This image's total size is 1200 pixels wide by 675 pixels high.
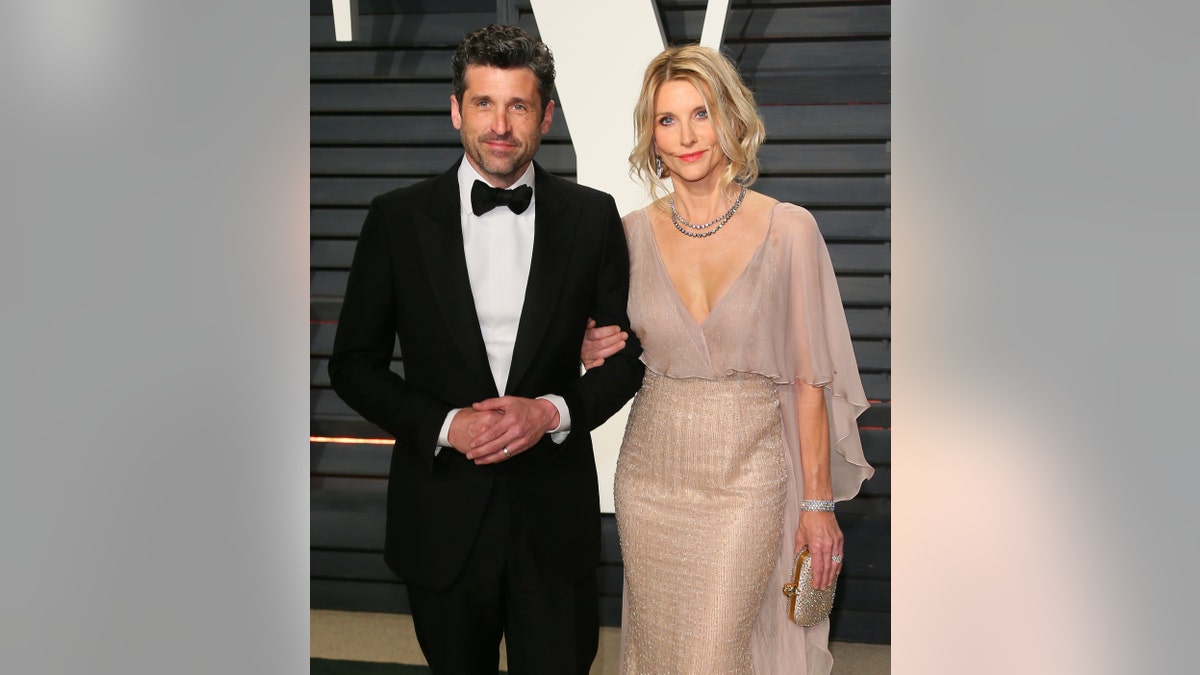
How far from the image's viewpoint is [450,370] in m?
2.20

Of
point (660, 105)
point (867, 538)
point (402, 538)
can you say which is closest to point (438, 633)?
point (402, 538)

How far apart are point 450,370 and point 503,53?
0.66 metres

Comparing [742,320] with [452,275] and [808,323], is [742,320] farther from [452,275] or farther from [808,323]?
[452,275]

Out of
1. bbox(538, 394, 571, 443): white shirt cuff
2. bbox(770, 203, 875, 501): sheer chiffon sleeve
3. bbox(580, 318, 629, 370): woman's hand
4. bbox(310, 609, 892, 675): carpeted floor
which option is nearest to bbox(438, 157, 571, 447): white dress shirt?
bbox(538, 394, 571, 443): white shirt cuff

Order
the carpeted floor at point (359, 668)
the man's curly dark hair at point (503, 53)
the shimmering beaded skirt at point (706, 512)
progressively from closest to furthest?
the man's curly dark hair at point (503, 53) < the shimmering beaded skirt at point (706, 512) < the carpeted floor at point (359, 668)

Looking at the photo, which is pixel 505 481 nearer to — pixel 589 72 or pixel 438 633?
pixel 438 633

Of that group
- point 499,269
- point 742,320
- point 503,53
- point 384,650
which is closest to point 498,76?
point 503,53

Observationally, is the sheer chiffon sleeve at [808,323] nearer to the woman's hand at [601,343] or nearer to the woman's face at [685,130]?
the woman's face at [685,130]

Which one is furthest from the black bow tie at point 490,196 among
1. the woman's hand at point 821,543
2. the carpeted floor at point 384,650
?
the carpeted floor at point 384,650

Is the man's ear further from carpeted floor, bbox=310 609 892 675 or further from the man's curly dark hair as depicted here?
carpeted floor, bbox=310 609 892 675

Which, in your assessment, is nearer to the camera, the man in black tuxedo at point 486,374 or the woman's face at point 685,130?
the man in black tuxedo at point 486,374

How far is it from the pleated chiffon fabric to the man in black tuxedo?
0.27m

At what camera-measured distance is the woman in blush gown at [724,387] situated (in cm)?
245
